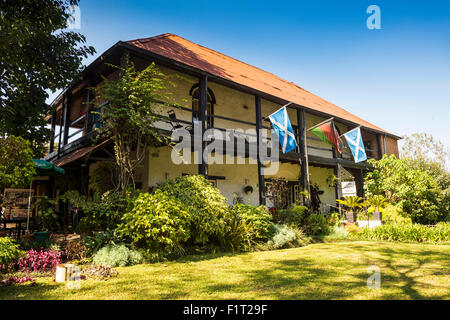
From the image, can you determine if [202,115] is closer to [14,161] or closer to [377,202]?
[14,161]

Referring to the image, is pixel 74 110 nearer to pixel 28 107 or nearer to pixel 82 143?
pixel 82 143

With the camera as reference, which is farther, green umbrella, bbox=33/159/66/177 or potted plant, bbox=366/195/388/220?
potted plant, bbox=366/195/388/220

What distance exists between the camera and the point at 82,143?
10.9 meters

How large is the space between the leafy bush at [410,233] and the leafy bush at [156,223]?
741 cm

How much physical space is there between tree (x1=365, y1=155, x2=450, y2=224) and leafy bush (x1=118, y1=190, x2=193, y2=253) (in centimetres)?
1094

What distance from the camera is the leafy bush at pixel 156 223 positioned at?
6.01 m

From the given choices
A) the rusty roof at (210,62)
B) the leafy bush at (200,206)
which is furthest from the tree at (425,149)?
the leafy bush at (200,206)

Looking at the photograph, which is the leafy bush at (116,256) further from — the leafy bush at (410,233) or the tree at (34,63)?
the leafy bush at (410,233)

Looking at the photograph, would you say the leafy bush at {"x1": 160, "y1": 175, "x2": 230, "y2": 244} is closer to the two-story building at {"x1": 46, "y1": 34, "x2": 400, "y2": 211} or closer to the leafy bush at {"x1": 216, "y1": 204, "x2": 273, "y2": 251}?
the leafy bush at {"x1": 216, "y1": 204, "x2": 273, "y2": 251}

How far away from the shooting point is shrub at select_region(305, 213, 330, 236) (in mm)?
10742

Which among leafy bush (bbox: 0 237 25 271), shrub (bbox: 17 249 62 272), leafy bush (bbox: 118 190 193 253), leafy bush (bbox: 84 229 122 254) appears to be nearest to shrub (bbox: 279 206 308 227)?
leafy bush (bbox: 118 190 193 253)
